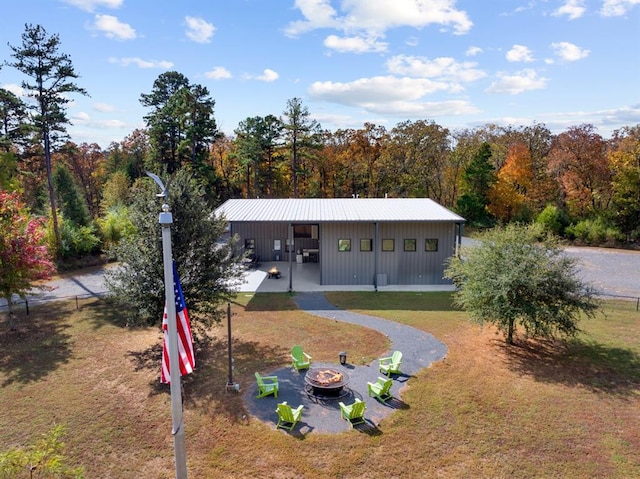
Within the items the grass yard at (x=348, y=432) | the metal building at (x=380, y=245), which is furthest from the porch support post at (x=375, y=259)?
the grass yard at (x=348, y=432)

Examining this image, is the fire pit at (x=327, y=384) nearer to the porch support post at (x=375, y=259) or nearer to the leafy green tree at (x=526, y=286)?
the leafy green tree at (x=526, y=286)

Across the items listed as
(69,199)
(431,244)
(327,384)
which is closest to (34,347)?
(327,384)

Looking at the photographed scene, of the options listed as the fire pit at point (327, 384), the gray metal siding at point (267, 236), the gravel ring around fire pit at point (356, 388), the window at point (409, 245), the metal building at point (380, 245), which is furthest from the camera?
the gray metal siding at point (267, 236)

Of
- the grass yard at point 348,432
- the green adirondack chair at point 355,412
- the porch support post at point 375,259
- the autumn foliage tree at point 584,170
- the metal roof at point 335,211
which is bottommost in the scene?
the grass yard at point 348,432

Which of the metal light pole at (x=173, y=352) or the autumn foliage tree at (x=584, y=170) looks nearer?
the metal light pole at (x=173, y=352)

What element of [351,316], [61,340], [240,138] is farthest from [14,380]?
[240,138]

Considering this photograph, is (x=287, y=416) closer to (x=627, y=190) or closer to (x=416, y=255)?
(x=416, y=255)
